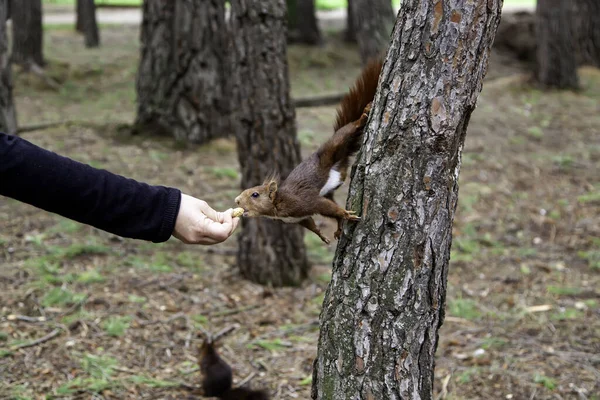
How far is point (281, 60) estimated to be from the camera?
4500 mm

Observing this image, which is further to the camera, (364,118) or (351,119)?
(351,119)

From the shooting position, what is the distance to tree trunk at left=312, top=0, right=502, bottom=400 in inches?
85.5

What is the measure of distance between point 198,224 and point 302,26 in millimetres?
11488

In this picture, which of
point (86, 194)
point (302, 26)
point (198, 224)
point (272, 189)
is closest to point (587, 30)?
point (302, 26)

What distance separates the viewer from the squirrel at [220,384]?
3.47m

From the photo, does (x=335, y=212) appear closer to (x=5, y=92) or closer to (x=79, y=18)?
(x=5, y=92)

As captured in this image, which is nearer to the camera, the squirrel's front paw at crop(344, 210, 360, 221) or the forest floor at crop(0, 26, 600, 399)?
the squirrel's front paw at crop(344, 210, 360, 221)

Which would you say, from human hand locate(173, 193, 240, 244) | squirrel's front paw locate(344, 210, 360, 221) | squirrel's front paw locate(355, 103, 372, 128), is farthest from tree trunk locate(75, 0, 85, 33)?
squirrel's front paw locate(344, 210, 360, 221)

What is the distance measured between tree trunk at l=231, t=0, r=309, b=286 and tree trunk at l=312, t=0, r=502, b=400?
206cm

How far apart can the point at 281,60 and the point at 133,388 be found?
90.4 inches

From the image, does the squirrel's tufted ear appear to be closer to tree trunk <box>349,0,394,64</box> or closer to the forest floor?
the forest floor

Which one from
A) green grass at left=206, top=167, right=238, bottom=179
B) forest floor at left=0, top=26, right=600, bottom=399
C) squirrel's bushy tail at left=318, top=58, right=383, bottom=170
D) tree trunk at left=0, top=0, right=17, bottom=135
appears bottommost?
forest floor at left=0, top=26, right=600, bottom=399

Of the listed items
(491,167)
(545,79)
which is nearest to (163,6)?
(491,167)

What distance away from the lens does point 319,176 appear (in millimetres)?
2658
